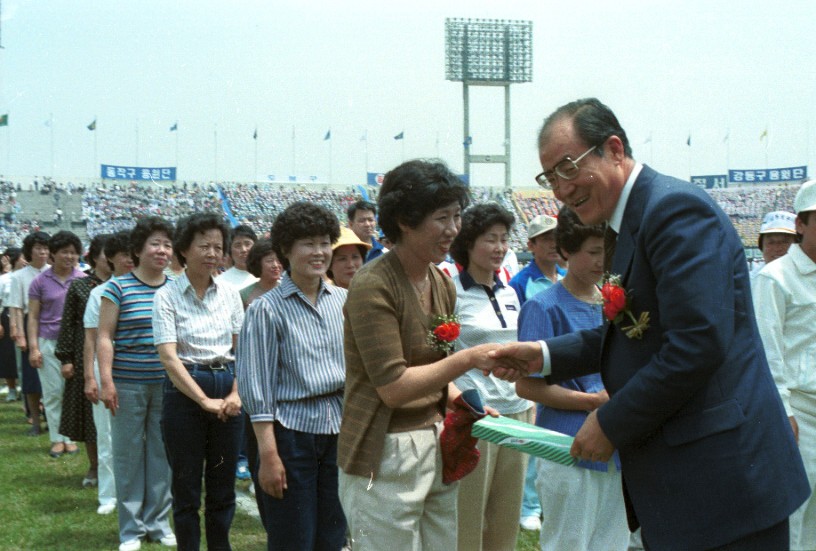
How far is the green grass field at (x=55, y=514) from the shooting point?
21.7 feet

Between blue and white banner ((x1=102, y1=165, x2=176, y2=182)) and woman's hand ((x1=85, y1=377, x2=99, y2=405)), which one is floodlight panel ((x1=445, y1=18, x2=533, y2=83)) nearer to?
blue and white banner ((x1=102, y1=165, x2=176, y2=182))

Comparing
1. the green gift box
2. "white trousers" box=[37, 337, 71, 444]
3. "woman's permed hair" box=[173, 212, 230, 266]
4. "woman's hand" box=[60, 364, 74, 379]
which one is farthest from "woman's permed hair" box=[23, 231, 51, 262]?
the green gift box

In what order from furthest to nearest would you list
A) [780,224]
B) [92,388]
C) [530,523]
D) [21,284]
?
[21,284] → [780,224] → [92,388] → [530,523]

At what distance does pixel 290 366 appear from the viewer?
13.6 feet

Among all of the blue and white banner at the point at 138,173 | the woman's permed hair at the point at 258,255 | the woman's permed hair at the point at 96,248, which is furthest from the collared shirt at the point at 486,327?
the blue and white banner at the point at 138,173

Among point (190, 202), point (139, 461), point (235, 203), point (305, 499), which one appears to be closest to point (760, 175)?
point (235, 203)

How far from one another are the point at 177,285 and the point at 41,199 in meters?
48.3

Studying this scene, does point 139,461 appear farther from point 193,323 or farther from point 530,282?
point 530,282

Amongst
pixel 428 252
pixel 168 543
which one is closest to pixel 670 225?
pixel 428 252

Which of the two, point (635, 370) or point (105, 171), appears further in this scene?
point (105, 171)

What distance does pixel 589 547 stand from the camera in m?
3.89

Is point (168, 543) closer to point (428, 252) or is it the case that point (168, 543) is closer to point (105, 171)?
point (428, 252)

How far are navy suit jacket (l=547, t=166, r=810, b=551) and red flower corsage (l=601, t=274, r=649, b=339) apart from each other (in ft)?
0.07

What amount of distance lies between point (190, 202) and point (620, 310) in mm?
52915
